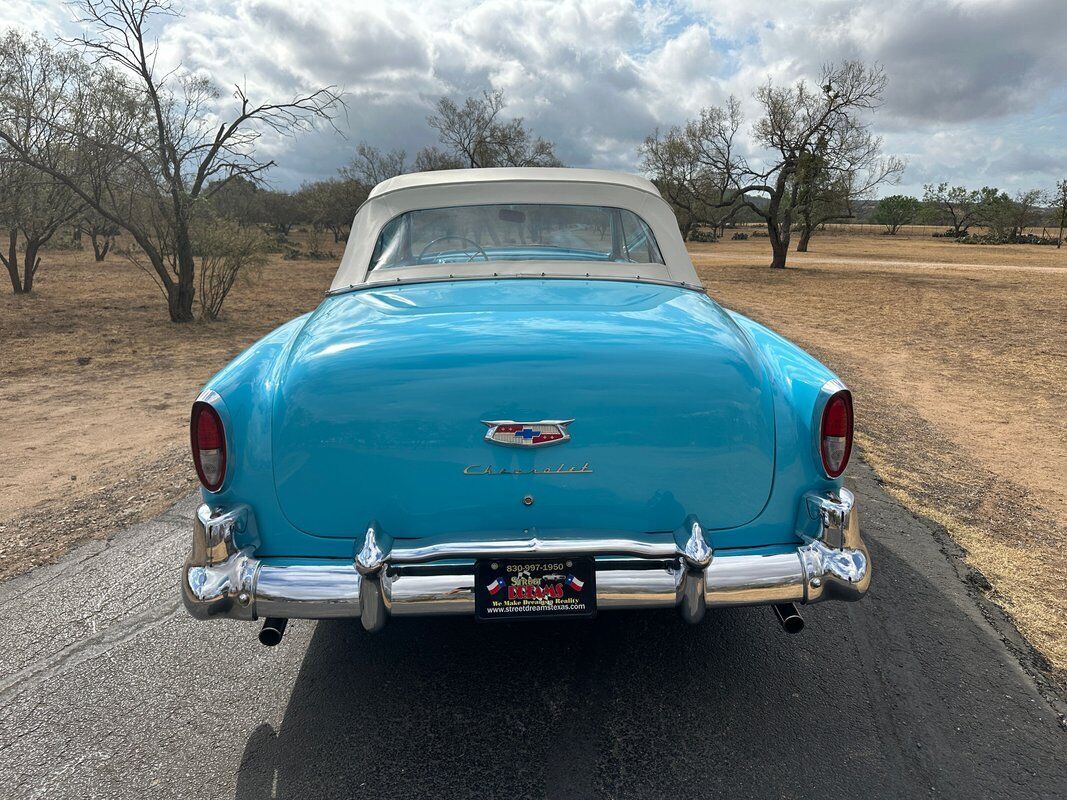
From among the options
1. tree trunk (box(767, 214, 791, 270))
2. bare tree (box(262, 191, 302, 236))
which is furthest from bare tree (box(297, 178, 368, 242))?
tree trunk (box(767, 214, 791, 270))

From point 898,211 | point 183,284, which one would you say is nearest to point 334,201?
point 183,284

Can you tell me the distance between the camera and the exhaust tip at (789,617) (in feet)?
7.36

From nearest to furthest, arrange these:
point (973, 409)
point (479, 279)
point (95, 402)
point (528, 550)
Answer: point (528, 550)
point (479, 279)
point (973, 409)
point (95, 402)

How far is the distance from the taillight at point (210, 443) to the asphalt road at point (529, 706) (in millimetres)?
878

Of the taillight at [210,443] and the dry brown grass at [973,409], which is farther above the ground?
the taillight at [210,443]

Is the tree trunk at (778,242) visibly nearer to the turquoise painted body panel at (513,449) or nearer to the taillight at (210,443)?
the turquoise painted body panel at (513,449)

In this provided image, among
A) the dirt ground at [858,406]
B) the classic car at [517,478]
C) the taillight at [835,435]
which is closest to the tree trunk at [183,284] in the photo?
the dirt ground at [858,406]

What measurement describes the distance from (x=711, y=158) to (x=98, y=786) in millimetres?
27616

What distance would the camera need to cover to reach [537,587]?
208 cm

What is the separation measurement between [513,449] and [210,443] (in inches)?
38.5

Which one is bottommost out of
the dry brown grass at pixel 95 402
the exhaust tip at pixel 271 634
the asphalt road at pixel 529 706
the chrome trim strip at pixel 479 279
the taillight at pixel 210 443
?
the dry brown grass at pixel 95 402

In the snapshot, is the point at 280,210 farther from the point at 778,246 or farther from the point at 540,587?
the point at 540,587

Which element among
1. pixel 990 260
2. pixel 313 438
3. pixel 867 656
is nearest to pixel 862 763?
pixel 867 656

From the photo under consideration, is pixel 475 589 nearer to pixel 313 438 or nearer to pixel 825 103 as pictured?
pixel 313 438
